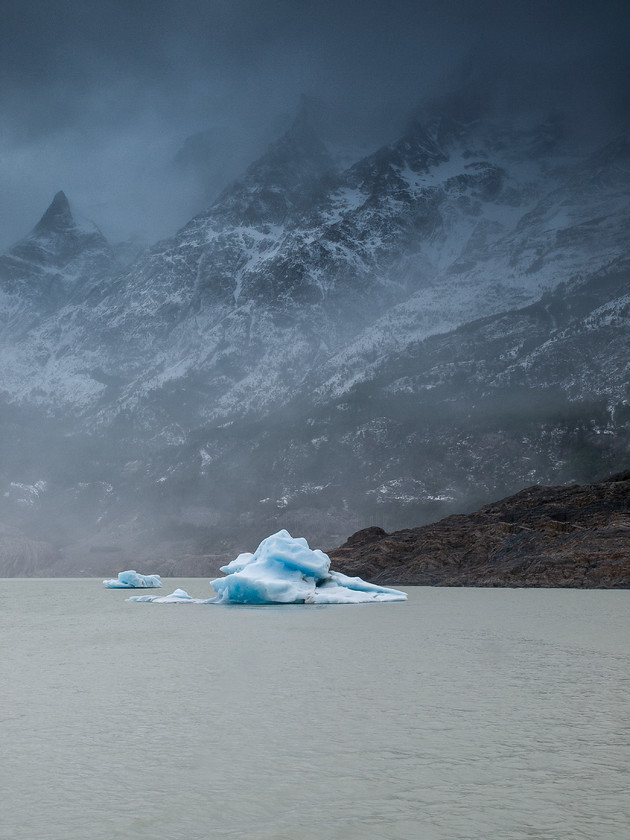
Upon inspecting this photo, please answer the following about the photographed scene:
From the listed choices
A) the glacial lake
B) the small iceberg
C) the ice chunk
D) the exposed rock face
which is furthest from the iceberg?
the small iceberg

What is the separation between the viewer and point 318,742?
38.2 ft

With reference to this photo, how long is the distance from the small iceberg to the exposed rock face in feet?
83.9

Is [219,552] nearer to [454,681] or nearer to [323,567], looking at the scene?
[323,567]

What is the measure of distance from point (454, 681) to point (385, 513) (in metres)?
179

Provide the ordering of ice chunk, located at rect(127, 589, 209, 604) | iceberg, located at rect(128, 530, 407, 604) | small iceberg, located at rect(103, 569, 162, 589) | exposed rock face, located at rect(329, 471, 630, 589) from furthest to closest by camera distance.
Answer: small iceberg, located at rect(103, 569, 162, 589) < exposed rock face, located at rect(329, 471, 630, 589) < ice chunk, located at rect(127, 589, 209, 604) < iceberg, located at rect(128, 530, 407, 604)

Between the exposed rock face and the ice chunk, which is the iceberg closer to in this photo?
the ice chunk

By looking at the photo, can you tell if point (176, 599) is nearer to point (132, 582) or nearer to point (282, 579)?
point (282, 579)

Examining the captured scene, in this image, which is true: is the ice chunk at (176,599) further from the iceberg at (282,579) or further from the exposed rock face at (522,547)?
the exposed rock face at (522,547)

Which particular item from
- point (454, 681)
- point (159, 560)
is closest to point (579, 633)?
point (454, 681)

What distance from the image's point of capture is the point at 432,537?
10112 cm

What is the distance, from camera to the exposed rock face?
7112 cm

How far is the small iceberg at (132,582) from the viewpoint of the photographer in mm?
100537

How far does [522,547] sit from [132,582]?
4959 centimetres

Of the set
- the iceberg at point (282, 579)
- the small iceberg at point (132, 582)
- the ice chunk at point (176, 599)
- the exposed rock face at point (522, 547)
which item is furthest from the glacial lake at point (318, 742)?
the small iceberg at point (132, 582)
